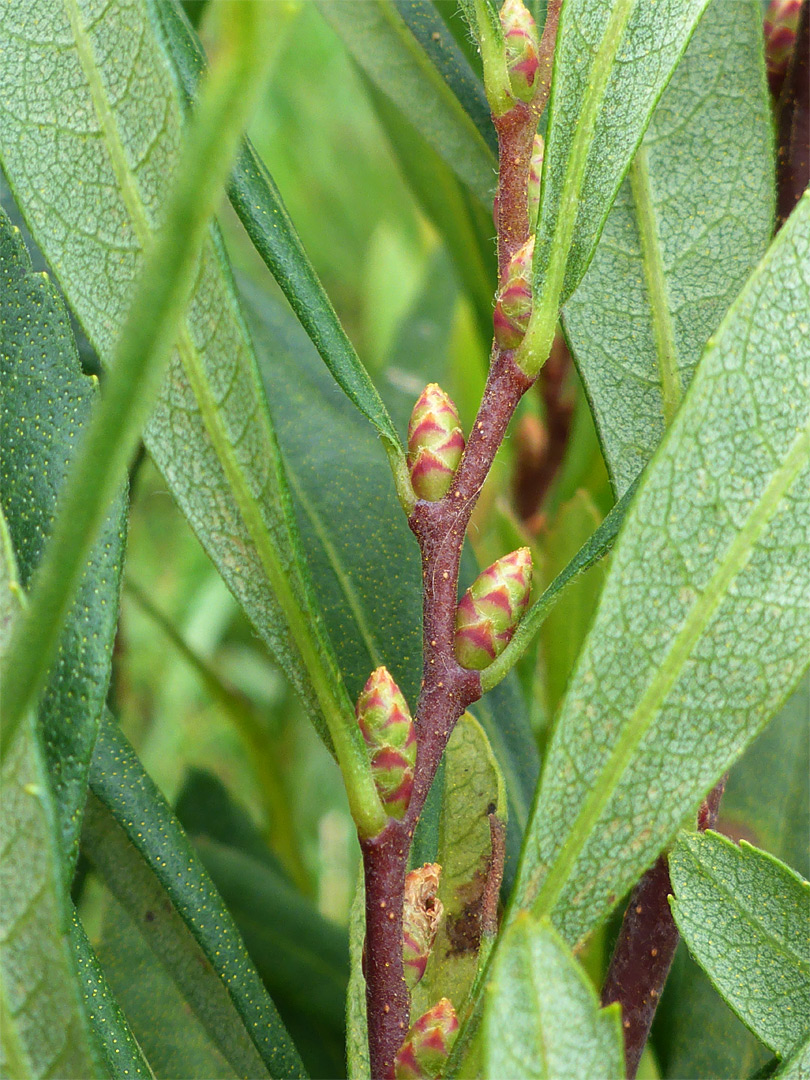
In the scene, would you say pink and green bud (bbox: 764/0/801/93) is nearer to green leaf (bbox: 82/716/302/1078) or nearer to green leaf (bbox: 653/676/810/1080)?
green leaf (bbox: 653/676/810/1080)

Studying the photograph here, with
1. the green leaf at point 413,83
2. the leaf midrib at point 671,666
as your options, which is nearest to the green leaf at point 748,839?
the leaf midrib at point 671,666

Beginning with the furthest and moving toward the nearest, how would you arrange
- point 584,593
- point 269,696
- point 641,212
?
point 269,696 < point 584,593 < point 641,212

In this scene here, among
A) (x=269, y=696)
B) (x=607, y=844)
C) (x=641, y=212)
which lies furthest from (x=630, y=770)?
(x=269, y=696)

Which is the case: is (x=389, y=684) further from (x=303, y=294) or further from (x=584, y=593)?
(x=584, y=593)

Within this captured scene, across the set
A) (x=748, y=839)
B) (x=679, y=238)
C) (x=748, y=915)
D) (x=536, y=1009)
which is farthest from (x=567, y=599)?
(x=536, y=1009)

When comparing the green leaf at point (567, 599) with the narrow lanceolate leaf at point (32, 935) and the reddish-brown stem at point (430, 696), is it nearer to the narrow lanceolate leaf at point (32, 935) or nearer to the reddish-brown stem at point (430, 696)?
the reddish-brown stem at point (430, 696)

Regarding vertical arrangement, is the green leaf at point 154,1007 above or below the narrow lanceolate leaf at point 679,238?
below

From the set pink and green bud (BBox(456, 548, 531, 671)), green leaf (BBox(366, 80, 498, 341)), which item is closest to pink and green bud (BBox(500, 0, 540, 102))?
pink and green bud (BBox(456, 548, 531, 671))
